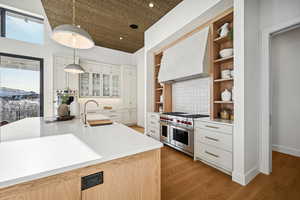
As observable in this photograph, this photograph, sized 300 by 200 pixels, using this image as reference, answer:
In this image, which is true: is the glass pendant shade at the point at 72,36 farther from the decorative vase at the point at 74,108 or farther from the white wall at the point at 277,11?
the white wall at the point at 277,11

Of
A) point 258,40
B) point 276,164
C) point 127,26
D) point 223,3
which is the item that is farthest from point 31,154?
point 127,26

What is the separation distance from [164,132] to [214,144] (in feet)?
4.29

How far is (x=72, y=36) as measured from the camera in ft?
4.84

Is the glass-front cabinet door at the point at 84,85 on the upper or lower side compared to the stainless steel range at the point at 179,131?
upper

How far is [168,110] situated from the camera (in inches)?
142

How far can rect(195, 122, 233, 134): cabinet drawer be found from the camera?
1.84 metres

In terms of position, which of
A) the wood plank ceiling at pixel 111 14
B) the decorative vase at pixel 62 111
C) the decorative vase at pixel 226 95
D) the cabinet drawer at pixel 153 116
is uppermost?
the wood plank ceiling at pixel 111 14

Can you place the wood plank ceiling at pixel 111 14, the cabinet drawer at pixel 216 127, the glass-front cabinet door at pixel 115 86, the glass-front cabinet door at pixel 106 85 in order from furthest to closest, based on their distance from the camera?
the glass-front cabinet door at pixel 115 86
the glass-front cabinet door at pixel 106 85
the wood plank ceiling at pixel 111 14
the cabinet drawer at pixel 216 127

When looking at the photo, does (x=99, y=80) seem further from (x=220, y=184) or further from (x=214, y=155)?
(x=220, y=184)

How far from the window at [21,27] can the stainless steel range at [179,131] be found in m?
4.52

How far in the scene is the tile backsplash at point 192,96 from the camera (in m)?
2.79

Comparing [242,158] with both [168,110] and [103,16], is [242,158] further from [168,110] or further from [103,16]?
[103,16]

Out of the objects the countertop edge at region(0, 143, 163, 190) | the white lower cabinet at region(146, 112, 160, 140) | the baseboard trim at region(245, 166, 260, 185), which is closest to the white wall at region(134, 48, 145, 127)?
the white lower cabinet at region(146, 112, 160, 140)

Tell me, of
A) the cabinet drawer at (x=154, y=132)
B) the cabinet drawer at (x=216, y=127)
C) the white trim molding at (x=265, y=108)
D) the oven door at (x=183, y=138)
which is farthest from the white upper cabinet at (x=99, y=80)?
the white trim molding at (x=265, y=108)
